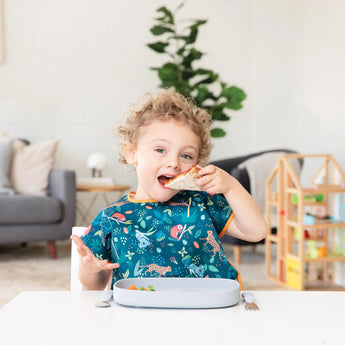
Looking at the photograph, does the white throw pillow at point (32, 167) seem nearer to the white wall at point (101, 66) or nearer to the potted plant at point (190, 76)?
the white wall at point (101, 66)

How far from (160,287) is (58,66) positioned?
13.8ft

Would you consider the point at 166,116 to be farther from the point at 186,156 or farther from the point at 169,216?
the point at 169,216

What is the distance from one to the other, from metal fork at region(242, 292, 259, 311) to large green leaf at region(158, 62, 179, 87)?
3.31 meters

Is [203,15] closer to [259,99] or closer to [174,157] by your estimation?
[259,99]

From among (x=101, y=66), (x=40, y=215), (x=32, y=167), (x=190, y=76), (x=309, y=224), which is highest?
(x=101, y=66)

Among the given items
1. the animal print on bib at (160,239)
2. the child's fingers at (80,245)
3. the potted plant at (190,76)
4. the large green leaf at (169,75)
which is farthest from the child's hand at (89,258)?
the large green leaf at (169,75)

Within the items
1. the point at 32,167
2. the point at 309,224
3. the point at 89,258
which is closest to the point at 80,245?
the point at 89,258

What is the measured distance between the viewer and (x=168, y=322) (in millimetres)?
650

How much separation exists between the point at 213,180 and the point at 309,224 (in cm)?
210

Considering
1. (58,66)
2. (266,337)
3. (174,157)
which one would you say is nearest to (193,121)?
(174,157)

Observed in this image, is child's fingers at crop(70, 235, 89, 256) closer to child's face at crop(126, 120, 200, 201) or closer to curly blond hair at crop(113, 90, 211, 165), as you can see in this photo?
child's face at crop(126, 120, 200, 201)

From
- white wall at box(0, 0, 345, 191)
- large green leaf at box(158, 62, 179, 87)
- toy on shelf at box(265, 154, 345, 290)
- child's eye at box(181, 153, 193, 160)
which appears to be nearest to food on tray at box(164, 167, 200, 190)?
child's eye at box(181, 153, 193, 160)

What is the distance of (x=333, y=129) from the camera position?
4012mm

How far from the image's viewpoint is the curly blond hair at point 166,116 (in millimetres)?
1056
